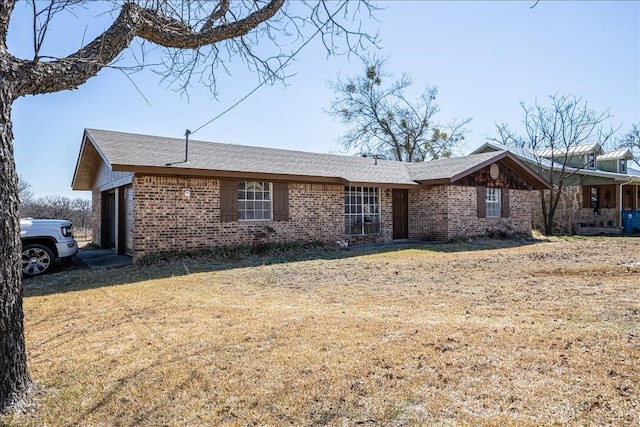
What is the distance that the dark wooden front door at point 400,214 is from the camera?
1612cm

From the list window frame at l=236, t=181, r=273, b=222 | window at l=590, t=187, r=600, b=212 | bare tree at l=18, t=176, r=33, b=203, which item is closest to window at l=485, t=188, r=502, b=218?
window at l=590, t=187, r=600, b=212

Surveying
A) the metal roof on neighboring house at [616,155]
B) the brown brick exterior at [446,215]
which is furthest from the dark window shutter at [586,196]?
the brown brick exterior at [446,215]

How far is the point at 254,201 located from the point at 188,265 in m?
3.28

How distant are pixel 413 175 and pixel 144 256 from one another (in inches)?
438

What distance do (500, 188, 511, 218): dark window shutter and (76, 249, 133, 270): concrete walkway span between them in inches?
579

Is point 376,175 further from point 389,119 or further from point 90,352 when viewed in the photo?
point 389,119

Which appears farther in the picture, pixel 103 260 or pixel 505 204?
pixel 505 204

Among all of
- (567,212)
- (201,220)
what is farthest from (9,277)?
(567,212)

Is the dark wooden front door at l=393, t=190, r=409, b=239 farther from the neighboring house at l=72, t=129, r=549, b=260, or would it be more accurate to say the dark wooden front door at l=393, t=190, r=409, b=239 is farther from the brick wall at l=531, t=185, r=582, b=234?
the brick wall at l=531, t=185, r=582, b=234

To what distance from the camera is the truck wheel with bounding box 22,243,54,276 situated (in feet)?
28.6

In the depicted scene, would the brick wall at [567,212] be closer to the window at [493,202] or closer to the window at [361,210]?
the window at [493,202]

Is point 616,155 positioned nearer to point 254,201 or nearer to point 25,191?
point 254,201

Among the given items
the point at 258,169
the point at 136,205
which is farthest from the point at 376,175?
the point at 136,205

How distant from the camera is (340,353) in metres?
3.70
